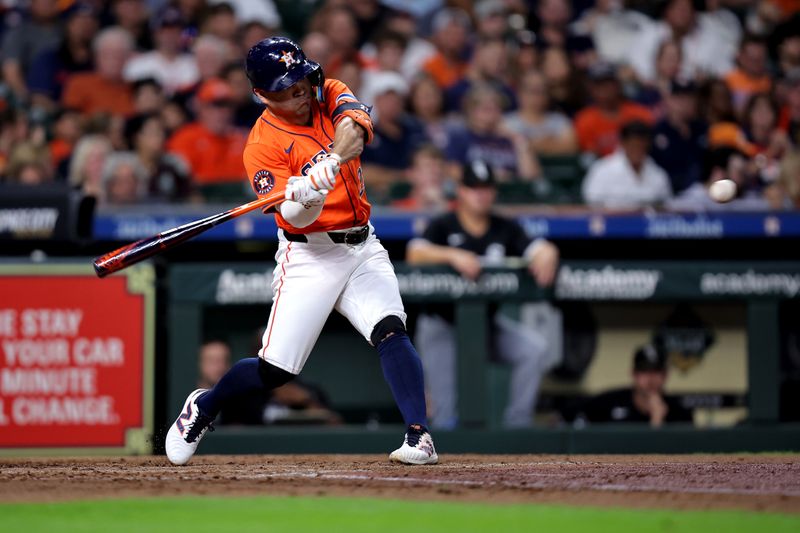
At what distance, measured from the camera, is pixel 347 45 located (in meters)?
10.2

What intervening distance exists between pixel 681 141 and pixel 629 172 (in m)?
0.80

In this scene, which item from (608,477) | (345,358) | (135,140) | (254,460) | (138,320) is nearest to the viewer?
(608,477)

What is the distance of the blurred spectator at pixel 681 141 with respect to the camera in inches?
371

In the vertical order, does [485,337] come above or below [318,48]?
below

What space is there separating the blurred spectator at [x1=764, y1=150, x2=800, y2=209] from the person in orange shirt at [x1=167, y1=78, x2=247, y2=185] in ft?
12.5

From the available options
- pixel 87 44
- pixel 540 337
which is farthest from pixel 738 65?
pixel 87 44

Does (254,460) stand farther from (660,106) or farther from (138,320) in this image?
(660,106)

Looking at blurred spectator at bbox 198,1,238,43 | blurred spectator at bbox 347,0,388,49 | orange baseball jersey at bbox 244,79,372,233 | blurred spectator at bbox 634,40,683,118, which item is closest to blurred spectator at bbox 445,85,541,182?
blurred spectator at bbox 634,40,683,118

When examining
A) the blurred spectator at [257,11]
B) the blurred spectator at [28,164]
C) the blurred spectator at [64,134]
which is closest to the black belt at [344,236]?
the blurred spectator at [28,164]

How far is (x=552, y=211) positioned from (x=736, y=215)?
1167 millimetres

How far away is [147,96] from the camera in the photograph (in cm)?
970

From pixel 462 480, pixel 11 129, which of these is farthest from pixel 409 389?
pixel 11 129

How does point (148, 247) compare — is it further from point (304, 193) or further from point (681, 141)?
point (681, 141)

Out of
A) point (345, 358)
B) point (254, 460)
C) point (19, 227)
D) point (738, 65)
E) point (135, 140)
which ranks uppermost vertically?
point (738, 65)
